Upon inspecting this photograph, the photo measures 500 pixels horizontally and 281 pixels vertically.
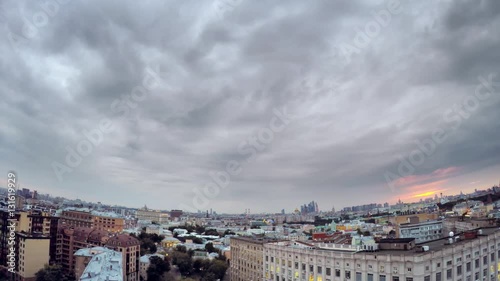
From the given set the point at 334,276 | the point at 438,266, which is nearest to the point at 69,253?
the point at 334,276

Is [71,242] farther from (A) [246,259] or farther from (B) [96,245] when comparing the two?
(A) [246,259]

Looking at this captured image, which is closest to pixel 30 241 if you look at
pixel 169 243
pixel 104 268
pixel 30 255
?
pixel 30 255

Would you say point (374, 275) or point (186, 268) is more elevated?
point (374, 275)

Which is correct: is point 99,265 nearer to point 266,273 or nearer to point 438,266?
point 266,273

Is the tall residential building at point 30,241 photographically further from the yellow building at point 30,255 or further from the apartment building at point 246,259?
the apartment building at point 246,259

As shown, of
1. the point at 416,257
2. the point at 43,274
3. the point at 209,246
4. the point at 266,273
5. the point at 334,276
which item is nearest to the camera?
the point at 416,257

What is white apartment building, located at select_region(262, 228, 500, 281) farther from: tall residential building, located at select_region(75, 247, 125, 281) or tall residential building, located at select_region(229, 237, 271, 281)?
tall residential building, located at select_region(75, 247, 125, 281)

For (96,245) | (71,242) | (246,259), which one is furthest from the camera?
(71,242)
